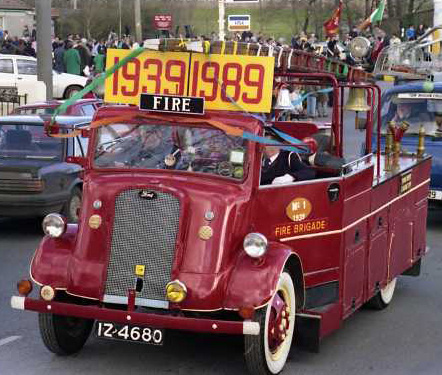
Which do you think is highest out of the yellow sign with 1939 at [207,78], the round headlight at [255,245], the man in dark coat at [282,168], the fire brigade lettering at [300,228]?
the yellow sign with 1939 at [207,78]

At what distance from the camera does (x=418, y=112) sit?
14391 millimetres

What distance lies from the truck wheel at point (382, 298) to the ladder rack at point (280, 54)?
1.93 m

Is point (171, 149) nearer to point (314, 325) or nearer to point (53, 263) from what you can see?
point (53, 263)

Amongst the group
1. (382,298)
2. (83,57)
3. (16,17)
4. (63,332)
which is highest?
(63,332)

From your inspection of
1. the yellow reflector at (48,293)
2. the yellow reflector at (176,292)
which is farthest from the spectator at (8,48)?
the yellow reflector at (176,292)

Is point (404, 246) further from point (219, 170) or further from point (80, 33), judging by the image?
point (80, 33)

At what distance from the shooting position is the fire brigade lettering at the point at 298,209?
718 cm

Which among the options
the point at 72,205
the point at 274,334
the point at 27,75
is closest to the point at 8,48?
the point at 27,75

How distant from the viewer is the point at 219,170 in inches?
279

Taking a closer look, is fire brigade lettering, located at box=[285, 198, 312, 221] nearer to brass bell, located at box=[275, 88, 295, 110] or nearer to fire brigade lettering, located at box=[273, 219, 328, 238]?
fire brigade lettering, located at box=[273, 219, 328, 238]

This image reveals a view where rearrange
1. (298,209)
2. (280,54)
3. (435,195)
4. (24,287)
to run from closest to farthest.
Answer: (24,287), (298,209), (280,54), (435,195)

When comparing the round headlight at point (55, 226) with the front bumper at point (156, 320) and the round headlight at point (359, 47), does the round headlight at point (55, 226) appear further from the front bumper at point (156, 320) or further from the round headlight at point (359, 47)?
the round headlight at point (359, 47)

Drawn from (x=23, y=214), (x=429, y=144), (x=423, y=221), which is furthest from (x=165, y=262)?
(x=429, y=144)

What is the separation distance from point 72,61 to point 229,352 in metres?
26.0
